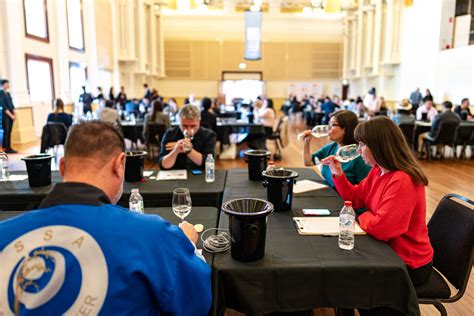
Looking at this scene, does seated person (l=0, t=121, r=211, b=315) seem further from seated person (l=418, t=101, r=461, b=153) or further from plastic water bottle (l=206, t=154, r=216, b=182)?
seated person (l=418, t=101, r=461, b=153)

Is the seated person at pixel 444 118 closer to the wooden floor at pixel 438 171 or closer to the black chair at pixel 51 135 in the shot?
the wooden floor at pixel 438 171

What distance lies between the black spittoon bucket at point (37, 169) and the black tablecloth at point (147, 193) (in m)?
0.06

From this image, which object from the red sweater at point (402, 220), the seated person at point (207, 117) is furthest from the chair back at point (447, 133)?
the red sweater at point (402, 220)

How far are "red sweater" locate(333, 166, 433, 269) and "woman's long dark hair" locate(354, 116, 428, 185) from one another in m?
0.06

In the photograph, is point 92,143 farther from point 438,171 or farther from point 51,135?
point 438,171

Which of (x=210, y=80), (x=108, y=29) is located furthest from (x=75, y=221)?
(x=210, y=80)

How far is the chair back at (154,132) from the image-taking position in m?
7.03

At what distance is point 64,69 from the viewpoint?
11.2m

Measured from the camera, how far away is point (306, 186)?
2697 millimetres

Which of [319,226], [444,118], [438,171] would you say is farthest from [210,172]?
[444,118]

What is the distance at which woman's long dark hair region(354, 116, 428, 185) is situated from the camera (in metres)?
1.86

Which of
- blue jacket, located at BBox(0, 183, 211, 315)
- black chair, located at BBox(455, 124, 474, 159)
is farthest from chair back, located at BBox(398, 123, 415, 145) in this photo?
blue jacket, located at BBox(0, 183, 211, 315)

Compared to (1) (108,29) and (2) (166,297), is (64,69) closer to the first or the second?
(1) (108,29)

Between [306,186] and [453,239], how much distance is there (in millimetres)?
1000
